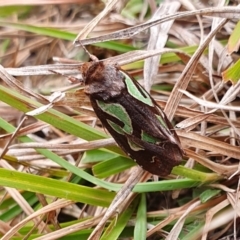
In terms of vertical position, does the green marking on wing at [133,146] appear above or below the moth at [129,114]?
below

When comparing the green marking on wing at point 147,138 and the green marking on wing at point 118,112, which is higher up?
the green marking on wing at point 118,112

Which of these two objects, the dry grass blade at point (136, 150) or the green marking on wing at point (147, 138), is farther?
the dry grass blade at point (136, 150)

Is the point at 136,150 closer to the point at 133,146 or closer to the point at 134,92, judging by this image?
the point at 133,146

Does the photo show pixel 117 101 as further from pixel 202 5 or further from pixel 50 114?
pixel 202 5

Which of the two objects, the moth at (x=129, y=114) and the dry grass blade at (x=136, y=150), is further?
the dry grass blade at (x=136, y=150)

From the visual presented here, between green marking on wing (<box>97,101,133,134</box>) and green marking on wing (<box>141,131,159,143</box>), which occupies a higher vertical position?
green marking on wing (<box>97,101,133,134</box>)

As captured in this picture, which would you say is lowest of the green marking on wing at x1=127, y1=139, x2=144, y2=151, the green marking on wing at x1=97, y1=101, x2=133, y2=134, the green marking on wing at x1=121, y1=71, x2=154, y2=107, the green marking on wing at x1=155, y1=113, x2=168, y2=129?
the green marking on wing at x1=127, y1=139, x2=144, y2=151

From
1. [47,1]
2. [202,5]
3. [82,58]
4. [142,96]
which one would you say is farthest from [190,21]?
[142,96]

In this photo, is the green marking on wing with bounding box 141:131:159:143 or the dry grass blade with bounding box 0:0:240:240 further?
the dry grass blade with bounding box 0:0:240:240

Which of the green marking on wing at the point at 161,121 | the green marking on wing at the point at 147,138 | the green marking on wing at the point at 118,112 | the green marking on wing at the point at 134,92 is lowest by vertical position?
the green marking on wing at the point at 147,138
